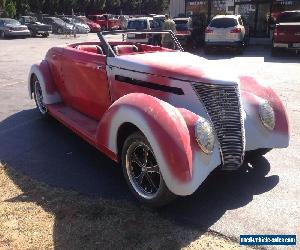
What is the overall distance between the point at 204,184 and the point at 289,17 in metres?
16.8

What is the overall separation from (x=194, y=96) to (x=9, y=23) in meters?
28.0

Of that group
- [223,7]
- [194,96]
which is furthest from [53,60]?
[223,7]

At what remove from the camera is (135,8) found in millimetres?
62156

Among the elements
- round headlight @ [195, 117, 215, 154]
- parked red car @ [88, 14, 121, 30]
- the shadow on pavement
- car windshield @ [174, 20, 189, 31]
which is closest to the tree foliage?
parked red car @ [88, 14, 121, 30]

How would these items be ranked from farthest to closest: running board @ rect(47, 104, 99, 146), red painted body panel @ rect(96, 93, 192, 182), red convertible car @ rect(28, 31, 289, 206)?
running board @ rect(47, 104, 99, 146)
red convertible car @ rect(28, 31, 289, 206)
red painted body panel @ rect(96, 93, 192, 182)

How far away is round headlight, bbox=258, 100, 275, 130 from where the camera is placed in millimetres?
4578

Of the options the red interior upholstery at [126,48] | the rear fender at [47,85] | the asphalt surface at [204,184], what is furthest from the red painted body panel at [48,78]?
the red interior upholstery at [126,48]

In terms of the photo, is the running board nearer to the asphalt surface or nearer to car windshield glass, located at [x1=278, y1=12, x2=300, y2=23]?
the asphalt surface

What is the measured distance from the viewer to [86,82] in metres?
5.68

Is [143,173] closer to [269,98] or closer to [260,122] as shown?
[260,122]

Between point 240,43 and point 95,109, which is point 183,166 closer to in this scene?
point 95,109

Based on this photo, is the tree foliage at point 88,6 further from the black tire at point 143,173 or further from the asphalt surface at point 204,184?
the black tire at point 143,173

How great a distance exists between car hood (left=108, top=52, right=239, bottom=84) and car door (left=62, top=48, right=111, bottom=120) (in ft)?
1.07

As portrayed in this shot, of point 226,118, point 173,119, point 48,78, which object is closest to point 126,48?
point 48,78
